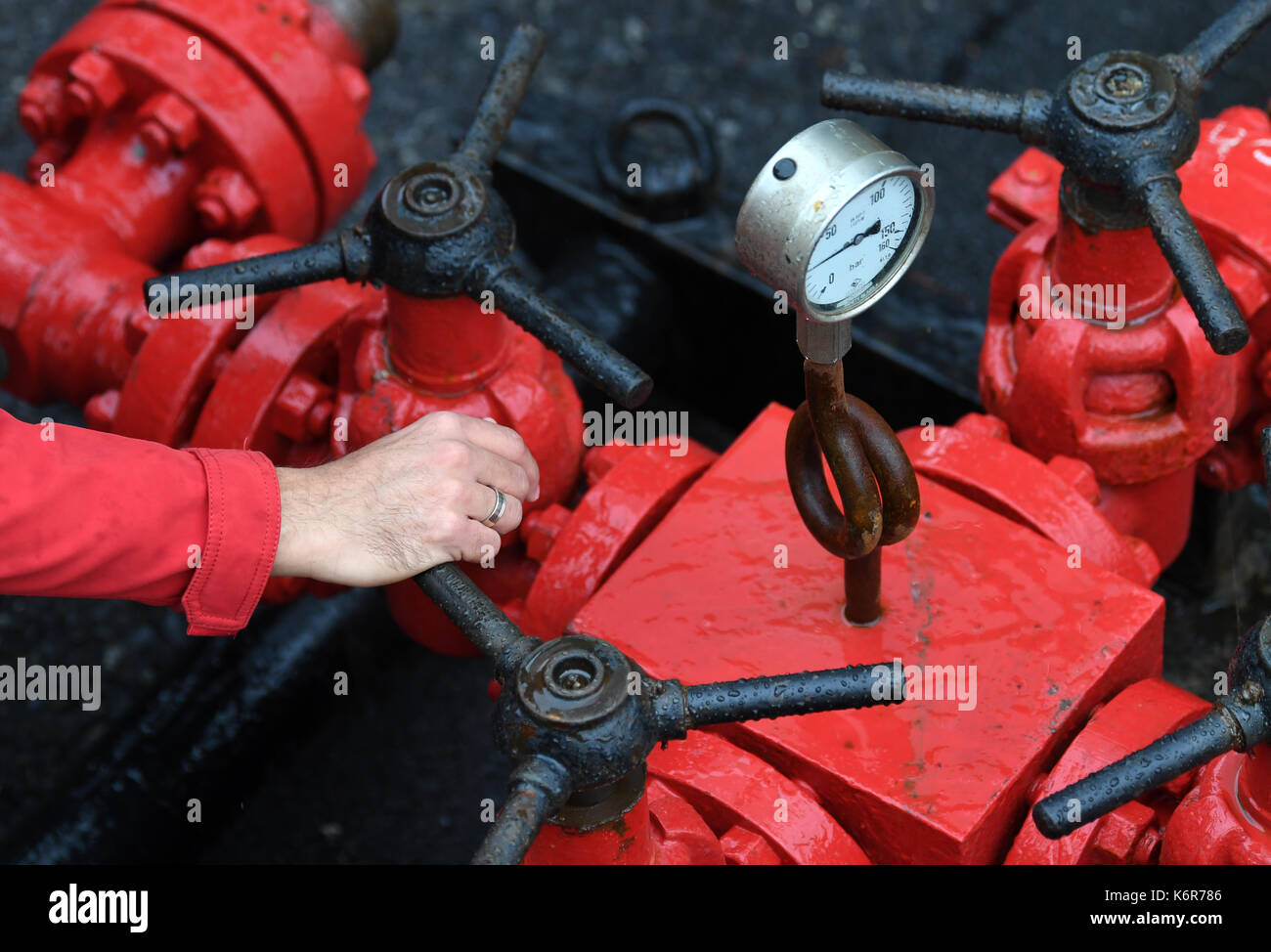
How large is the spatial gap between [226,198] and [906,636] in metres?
1.00

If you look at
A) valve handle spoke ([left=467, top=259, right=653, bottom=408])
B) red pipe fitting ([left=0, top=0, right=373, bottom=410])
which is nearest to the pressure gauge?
valve handle spoke ([left=467, top=259, right=653, bottom=408])

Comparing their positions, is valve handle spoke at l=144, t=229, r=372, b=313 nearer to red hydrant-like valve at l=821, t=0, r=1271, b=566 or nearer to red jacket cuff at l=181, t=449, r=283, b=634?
red jacket cuff at l=181, t=449, r=283, b=634

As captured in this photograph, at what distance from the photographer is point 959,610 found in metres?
1.44

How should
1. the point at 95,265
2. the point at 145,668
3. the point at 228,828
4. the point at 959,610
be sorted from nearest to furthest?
the point at 959,610, the point at 95,265, the point at 228,828, the point at 145,668

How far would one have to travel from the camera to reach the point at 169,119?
1.77 m

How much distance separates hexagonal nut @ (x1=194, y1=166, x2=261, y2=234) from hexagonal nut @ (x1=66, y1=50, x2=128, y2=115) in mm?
143

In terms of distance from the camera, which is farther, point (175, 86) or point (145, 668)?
point (145, 668)

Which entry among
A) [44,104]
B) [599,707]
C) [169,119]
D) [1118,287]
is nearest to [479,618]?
[599,707]

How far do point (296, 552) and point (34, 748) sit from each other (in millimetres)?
1114

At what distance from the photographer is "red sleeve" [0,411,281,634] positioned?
50.9 inches

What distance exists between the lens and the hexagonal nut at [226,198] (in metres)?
1.83

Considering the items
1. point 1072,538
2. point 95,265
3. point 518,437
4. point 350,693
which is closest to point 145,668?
point 350,693

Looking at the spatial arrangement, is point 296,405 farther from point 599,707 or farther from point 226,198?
point 599,707

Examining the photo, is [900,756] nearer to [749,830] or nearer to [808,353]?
[749,830]
